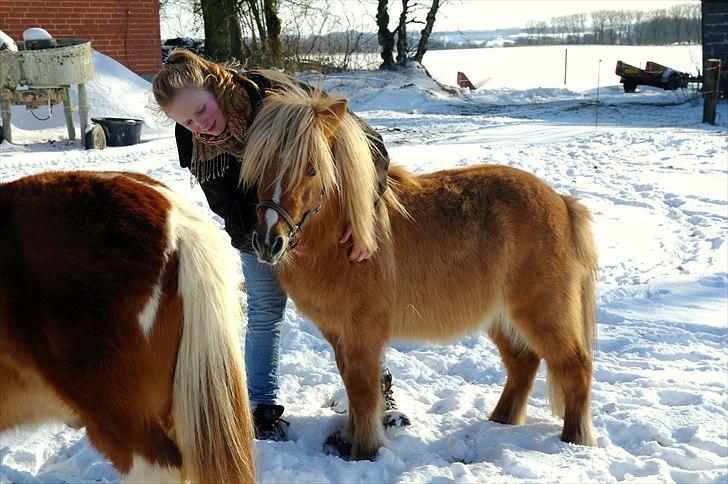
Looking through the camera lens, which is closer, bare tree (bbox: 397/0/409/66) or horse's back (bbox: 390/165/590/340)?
horse's back (bbox: 390/165/590/340)

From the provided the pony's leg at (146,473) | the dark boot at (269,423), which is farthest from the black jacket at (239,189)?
the pony's leg at (146,473)

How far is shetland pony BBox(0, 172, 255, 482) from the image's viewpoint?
2053 mm

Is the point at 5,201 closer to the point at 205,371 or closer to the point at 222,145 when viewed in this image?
the point at 205,371

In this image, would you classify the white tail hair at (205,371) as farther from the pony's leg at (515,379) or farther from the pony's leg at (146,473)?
the pony's leg at (515,379)

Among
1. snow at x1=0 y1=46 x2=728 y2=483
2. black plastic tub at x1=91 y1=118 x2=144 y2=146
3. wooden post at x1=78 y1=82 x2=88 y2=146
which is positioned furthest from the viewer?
wooden post at x1=78 y1=82 x2=88 y2=146

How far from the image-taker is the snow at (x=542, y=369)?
313cm

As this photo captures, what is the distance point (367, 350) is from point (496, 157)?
6.95m

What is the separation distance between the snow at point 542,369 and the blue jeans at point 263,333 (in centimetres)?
23

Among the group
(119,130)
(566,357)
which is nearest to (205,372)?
(566,357)

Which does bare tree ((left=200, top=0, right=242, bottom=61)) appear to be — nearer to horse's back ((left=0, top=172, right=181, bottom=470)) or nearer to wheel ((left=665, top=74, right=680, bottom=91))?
wheel ((left=665, top=74, right=680, bottom=91))

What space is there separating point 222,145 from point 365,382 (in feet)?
3.97

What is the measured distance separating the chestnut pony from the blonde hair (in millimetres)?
174

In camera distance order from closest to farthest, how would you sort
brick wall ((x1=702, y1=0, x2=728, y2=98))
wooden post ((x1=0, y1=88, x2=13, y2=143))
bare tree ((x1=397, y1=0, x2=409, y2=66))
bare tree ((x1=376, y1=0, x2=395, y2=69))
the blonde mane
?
1. the blonde mane
2. wooden post ((x1=0, y1=88, x2=13, y2=143))
3. brick wall ((x1=702, y1=0, x2=728, y2=98))
4. bare tree ((x1=376, y1=0, x2=395, y2=69))
5. bare tree ((x1=397, y1=0, x2=409, y2=66))

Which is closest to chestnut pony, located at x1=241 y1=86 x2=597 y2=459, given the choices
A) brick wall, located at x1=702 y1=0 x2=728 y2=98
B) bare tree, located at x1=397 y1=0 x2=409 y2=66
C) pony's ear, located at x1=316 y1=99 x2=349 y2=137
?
pony's ear, located at x1=316 y1=99 x2=349 y2=137
